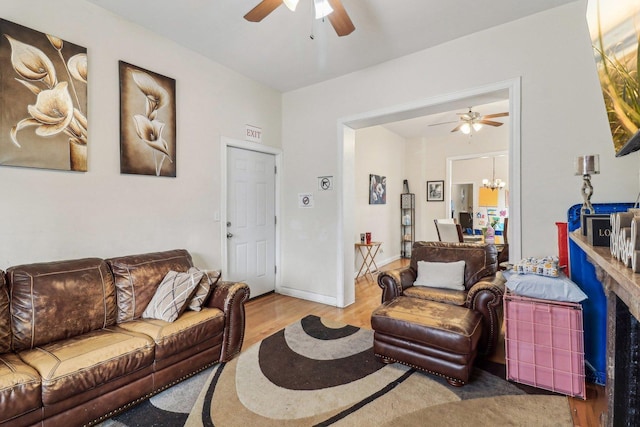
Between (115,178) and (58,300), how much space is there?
1132mm

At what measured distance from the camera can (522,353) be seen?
210 cm

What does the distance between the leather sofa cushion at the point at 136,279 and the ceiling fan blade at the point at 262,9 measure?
6.93 feet

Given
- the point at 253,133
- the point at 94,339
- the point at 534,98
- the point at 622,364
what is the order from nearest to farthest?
1. the point at 622,364
2. the point at 94,339
3. the point at 534,98
4. the point at 253,133

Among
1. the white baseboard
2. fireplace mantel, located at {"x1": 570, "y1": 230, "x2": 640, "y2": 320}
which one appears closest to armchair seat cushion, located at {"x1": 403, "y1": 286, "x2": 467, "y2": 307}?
fireplace mantel, located at {"x1": 570, "y1": 230, "x2": 640, "y2": 320}

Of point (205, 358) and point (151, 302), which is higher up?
point (151, 302)

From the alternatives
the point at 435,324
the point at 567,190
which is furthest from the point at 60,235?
the point at 567,190

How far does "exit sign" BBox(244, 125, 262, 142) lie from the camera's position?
12.9 feet

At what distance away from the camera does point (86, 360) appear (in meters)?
1.67

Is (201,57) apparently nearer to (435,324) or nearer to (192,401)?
(192,401)

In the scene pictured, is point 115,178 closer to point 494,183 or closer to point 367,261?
point 367,261

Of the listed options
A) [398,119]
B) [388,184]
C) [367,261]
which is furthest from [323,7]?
[388,184]

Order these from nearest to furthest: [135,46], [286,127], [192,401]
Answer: [192,401] → [135,46] → [286,127]

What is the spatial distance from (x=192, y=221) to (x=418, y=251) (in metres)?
2.51

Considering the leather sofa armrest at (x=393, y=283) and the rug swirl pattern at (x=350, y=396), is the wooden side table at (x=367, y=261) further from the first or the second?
the rug swirl pattern at (x=350, y=396)
